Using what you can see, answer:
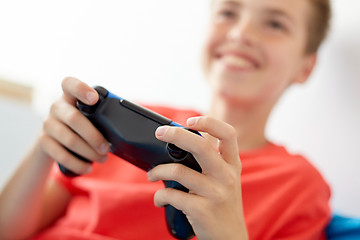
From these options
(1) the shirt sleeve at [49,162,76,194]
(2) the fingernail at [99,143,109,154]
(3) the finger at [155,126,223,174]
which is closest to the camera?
(3) the finger at [155,126,223,174]

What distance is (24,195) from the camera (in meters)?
0.66

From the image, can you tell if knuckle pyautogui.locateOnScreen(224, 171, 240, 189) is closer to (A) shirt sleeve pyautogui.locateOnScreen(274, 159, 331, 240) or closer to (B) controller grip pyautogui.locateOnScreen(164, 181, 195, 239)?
(B) controller grip pyautogui.locateOnScreen(164, 181, 195, 239)

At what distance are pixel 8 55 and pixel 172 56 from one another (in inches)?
23.1

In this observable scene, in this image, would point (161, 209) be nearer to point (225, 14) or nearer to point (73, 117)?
point (73, 117)

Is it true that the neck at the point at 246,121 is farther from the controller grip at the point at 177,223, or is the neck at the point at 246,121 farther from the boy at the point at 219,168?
the controller grip at the point at 177,223

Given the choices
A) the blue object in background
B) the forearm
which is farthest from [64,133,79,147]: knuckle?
the blue object in background

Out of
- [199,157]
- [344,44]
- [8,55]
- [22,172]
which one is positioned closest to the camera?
[199,157]

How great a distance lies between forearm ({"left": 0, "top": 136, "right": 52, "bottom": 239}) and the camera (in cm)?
64

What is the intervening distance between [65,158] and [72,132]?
0.14ft

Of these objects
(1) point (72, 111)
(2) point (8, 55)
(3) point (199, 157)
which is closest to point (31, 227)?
(1) point (72, 111)

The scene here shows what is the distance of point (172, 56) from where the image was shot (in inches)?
45.8

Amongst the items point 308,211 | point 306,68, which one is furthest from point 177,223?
point 306,68

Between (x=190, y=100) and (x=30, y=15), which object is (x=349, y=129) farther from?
(x=30, y=15)

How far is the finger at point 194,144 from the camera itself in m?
0.42
